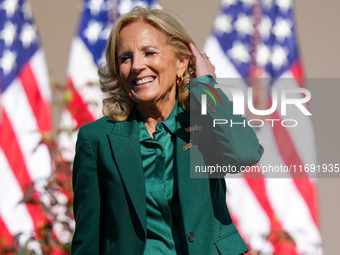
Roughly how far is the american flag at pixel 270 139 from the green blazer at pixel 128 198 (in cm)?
174

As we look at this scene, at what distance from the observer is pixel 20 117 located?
3.36 m

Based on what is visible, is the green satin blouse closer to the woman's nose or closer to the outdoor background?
the woman's nose

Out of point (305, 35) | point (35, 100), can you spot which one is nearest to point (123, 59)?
point (35, 100)

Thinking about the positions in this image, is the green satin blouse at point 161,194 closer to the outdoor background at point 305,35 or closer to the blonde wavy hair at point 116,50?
the blonde wavy hair at point 116,50

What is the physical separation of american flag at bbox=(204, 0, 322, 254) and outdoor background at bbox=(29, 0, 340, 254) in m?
0.18

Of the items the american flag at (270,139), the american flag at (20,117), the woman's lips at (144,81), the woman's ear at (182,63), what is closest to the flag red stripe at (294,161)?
the american flag at (270,139)

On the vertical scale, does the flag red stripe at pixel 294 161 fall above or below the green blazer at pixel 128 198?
above

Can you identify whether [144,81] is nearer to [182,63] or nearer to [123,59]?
[123,59]

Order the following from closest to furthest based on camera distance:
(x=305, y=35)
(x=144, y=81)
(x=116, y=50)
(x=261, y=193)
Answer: (x=144, y=81) < (x=116, y=50) < (x=261, y=193) < (x=305, y=35)

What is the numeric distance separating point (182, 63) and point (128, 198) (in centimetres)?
63

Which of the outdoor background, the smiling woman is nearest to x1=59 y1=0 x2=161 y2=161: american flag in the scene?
the outdoor background

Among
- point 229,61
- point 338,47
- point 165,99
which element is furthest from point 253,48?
point 165,99

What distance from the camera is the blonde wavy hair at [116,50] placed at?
5.43 ft

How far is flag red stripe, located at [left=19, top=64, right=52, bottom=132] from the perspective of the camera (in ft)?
11.0
